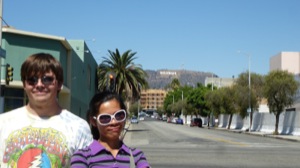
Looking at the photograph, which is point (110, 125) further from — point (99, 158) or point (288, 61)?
point (288, 61)

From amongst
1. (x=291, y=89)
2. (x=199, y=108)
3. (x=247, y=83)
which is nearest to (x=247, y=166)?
(x=291, y=89)

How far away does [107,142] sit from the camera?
327 cm

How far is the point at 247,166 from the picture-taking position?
15648mm

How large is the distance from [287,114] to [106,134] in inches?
1875

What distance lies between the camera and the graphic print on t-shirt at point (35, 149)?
314 centimetres

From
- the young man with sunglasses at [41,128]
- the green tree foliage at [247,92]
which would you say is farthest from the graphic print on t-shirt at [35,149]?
the green tree foliage at [247,92]

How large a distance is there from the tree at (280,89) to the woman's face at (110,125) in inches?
1750

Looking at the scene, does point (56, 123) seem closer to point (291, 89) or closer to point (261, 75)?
point (291, 89)

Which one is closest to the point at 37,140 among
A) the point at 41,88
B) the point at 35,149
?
the point at 35,149

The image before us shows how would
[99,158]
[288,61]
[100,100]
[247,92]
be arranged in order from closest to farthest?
[99,158]
[100,100]
[247,92]
[288,61]

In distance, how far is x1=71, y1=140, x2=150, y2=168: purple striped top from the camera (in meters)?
3.10

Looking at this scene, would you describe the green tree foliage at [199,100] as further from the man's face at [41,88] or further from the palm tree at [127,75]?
the man's face at [41,88]

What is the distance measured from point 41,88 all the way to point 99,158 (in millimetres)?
610

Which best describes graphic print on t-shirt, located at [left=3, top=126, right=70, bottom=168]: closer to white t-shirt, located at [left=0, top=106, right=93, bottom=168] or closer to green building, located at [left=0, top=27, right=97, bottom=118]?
white t-shirt, located at [left=0, top=106, right=93, bottom=168]
